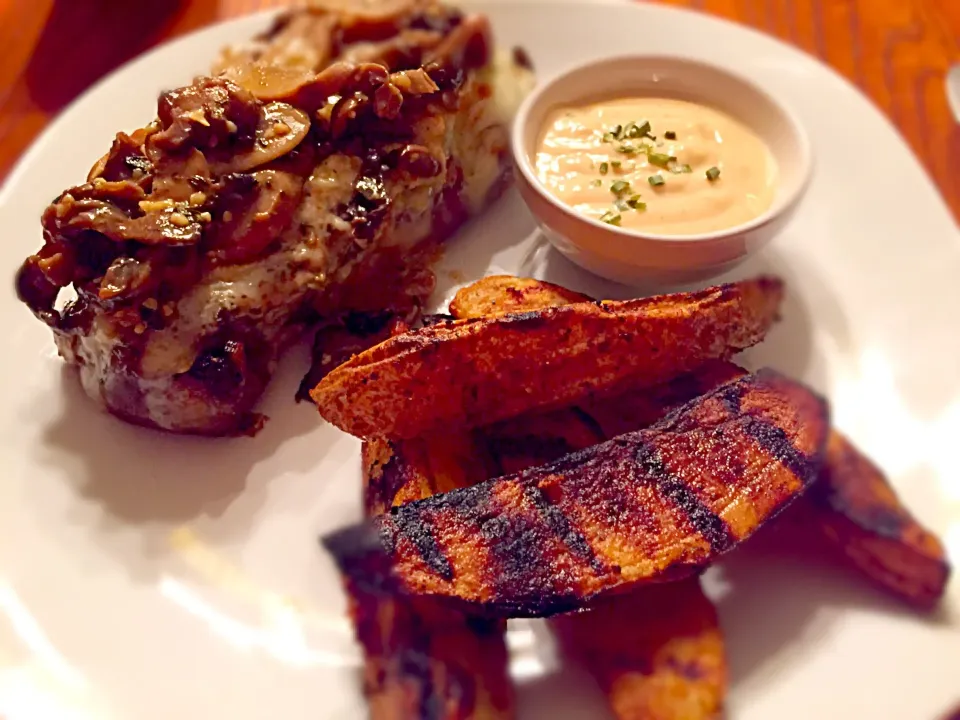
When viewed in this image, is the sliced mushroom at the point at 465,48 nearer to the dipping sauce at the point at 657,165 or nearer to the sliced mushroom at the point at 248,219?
the dipping sauce at the point at 657,165

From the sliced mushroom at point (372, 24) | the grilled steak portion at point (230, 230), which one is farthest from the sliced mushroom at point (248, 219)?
the sliced mushroom at point (372, 24)

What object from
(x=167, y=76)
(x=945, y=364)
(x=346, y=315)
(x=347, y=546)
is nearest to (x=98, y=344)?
(x=346, y=315)

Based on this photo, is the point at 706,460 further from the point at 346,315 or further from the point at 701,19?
the point at 701,19

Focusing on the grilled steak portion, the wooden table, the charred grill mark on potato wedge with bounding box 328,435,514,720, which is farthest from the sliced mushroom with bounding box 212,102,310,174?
the wooden table

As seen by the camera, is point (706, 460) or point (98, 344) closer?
point (706, 460)

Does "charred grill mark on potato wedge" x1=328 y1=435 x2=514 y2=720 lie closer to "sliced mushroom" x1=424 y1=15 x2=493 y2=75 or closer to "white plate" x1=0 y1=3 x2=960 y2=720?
"white plate" x1=0 y1=3 x2=960 y2=720
